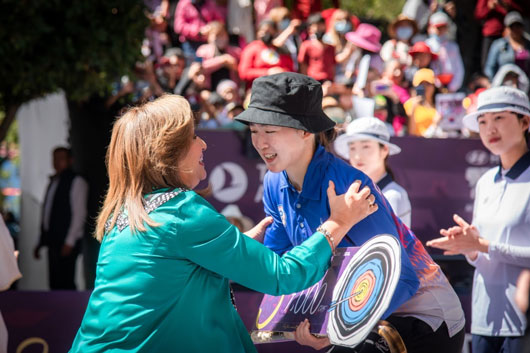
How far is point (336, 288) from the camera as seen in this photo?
2.83 metres

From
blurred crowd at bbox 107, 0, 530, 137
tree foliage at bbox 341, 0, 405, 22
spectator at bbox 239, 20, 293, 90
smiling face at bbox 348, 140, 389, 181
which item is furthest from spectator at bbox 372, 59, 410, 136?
tree foliage at bbox 341, 0, 405, 22

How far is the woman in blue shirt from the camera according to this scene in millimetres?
2883

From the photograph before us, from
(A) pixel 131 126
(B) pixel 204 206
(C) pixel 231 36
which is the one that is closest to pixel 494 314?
(B) pixel 204 206

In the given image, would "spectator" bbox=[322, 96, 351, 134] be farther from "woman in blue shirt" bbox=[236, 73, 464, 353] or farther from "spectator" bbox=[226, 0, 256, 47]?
"spectator" bbox=[226, 0, 256, 47]

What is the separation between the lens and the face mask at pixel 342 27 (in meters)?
9.83

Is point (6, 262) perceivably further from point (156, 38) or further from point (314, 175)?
point (156, 38)

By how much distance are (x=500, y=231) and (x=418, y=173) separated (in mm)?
1994

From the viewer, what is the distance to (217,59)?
8984mm

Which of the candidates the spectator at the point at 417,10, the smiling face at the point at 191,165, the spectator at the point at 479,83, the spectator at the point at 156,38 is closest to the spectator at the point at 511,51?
the spectator at the point at 479,83

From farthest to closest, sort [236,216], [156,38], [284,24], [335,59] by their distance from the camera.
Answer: [156,38] → [284,24] → [335,59] → [236,216]

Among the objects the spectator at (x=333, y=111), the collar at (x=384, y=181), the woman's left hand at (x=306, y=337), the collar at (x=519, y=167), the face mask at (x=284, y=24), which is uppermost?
the face mask at (x=284, y=24)

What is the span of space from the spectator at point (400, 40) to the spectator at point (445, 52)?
286 millimetres

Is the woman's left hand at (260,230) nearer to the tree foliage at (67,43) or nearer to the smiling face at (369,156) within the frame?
the smiling face at (369,156)

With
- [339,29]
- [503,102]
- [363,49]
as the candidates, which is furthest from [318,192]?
[339,29]
